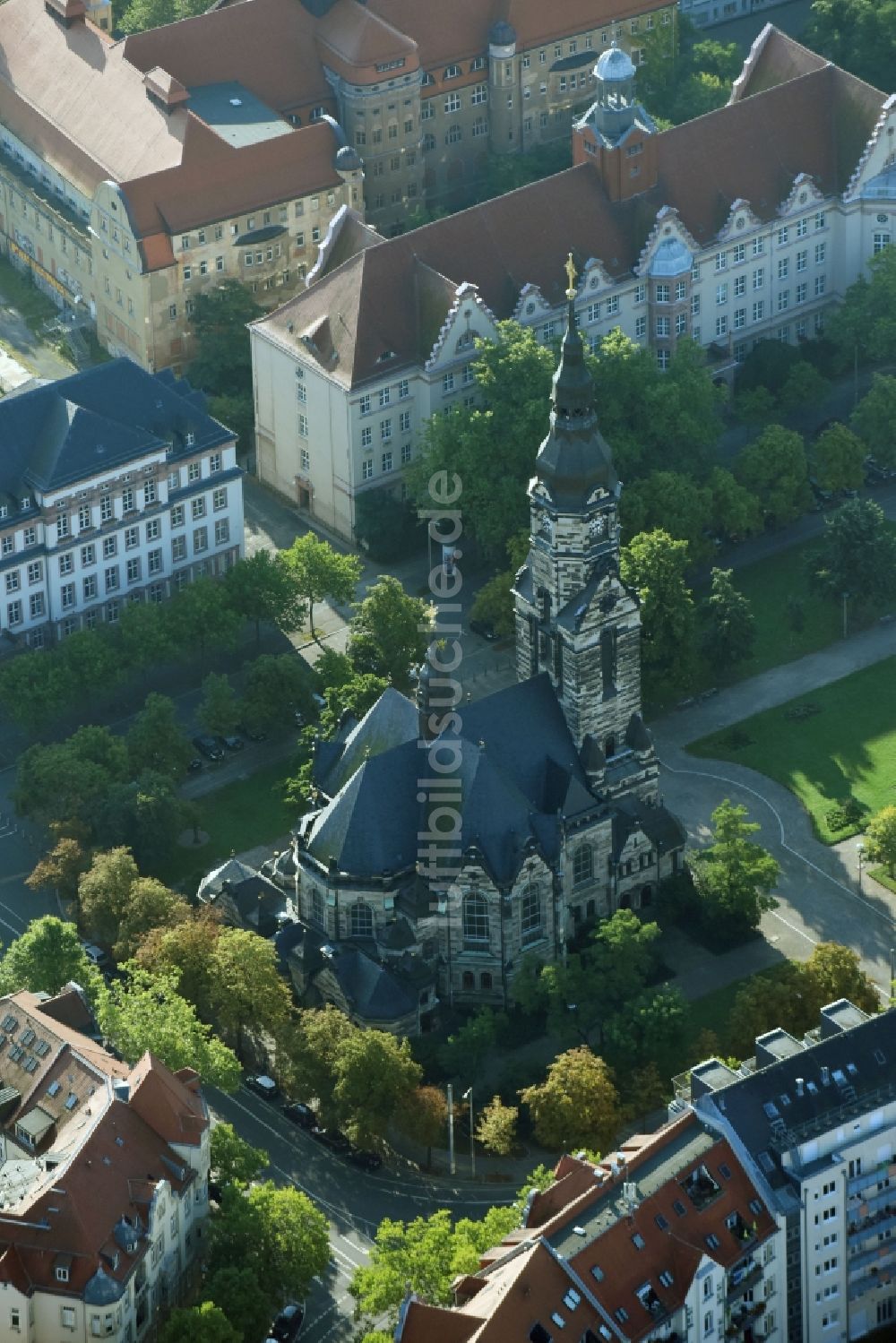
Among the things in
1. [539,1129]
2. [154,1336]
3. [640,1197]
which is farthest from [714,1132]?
[154,1336]

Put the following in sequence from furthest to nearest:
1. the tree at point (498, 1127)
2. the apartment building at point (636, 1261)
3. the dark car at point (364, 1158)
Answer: the dark car at point (364, 1158) < the tree at point (498, 1127) < the apartment building at point (636, 1261)

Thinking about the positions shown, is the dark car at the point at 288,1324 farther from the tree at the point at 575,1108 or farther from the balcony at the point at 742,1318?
the balcony at the point at 742,1318

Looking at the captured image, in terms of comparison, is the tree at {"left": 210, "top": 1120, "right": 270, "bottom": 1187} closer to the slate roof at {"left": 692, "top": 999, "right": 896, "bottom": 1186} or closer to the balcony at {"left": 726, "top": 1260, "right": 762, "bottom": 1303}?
the slate roof at {"left": 692, "top": 999, "right": 896, "bottom": 1186}

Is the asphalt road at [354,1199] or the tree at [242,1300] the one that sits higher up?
the asphalt road at [354,1199]

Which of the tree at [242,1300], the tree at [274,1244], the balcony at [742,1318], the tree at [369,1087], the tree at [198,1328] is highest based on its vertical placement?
the tree at [369,1087]

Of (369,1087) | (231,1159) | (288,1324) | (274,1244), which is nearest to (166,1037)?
(231,1159)

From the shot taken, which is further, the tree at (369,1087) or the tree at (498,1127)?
the tree at (369,1087)

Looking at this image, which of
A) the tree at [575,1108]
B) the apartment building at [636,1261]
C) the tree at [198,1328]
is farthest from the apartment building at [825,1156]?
the tree at [198,1328]
